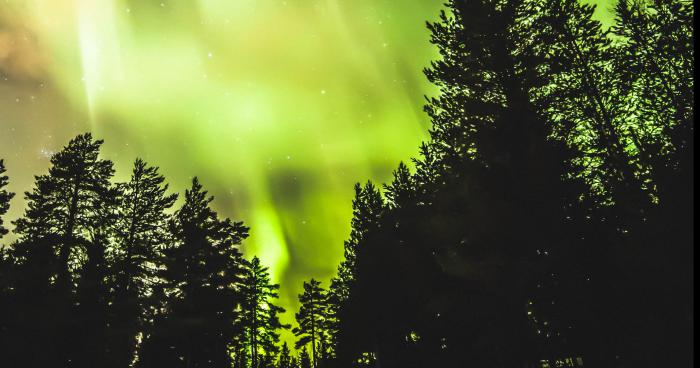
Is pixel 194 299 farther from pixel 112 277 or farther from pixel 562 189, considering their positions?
pixel 562 189

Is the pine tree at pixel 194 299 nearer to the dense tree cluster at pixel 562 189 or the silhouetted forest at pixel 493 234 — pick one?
the silhouetted forest at pixel 493 234

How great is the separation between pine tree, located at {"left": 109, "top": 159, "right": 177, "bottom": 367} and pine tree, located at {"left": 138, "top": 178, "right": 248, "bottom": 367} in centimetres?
118

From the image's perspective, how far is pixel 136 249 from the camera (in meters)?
20.6

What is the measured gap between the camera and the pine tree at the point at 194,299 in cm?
1733

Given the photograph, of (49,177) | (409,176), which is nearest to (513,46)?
(409,176)

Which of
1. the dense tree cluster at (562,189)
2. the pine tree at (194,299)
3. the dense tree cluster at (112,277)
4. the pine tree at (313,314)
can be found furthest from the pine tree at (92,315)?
the pine tree at (313,314)

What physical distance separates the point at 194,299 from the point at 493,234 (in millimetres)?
15938

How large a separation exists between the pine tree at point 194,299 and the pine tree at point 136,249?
1176 millimetres

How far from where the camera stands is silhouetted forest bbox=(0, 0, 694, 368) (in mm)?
8016

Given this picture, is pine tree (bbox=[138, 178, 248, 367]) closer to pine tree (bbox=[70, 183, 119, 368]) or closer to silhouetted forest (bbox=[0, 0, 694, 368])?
silhouetted forest (bbox=[0, 0, 694, 368])

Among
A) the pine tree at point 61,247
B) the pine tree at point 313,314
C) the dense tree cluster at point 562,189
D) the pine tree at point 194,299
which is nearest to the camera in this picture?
the dense tree cluster at point 562,189

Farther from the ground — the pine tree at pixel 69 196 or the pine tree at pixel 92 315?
the pine tree at pixel 69 196

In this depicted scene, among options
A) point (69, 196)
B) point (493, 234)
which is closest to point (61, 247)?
point (69, 196)

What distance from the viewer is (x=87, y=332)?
492 inches
